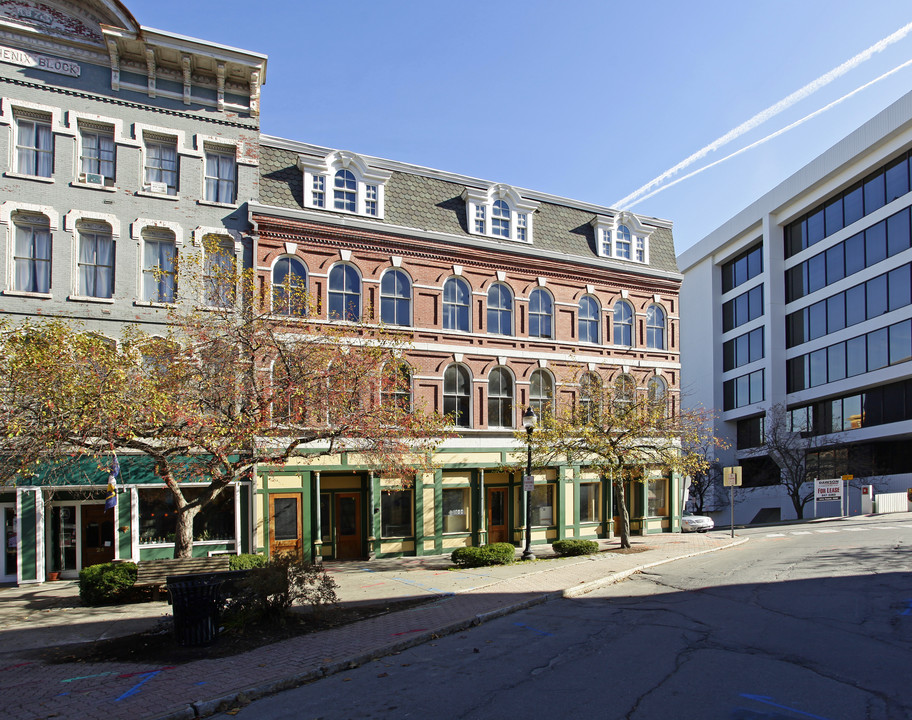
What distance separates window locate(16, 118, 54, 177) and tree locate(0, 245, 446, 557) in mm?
7010

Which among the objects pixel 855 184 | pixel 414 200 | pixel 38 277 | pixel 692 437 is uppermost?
pixel 855 184

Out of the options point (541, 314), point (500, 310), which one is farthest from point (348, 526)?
point (541, 314)

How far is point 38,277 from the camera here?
19.8 metres

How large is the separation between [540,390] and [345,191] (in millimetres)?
10009

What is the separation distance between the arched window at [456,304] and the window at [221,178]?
7659 millimetres

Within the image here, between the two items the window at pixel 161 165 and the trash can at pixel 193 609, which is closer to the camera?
the trash can at pixel 193 609

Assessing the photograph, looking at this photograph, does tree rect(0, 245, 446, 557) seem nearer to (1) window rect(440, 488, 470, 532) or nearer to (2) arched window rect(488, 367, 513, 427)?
(1) window rect(440, 488, 470, 532)

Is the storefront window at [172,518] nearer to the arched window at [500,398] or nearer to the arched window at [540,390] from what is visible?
the arched window at [500,398]

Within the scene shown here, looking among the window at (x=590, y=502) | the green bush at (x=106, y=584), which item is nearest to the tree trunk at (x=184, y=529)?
the green bush at (x=106, y=584)

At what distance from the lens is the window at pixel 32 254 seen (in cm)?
1967

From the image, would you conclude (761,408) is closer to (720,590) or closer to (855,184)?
(855,184)

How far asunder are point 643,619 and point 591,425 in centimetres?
986

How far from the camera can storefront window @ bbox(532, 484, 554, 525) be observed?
2641 cm

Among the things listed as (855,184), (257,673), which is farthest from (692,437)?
(855,184)
